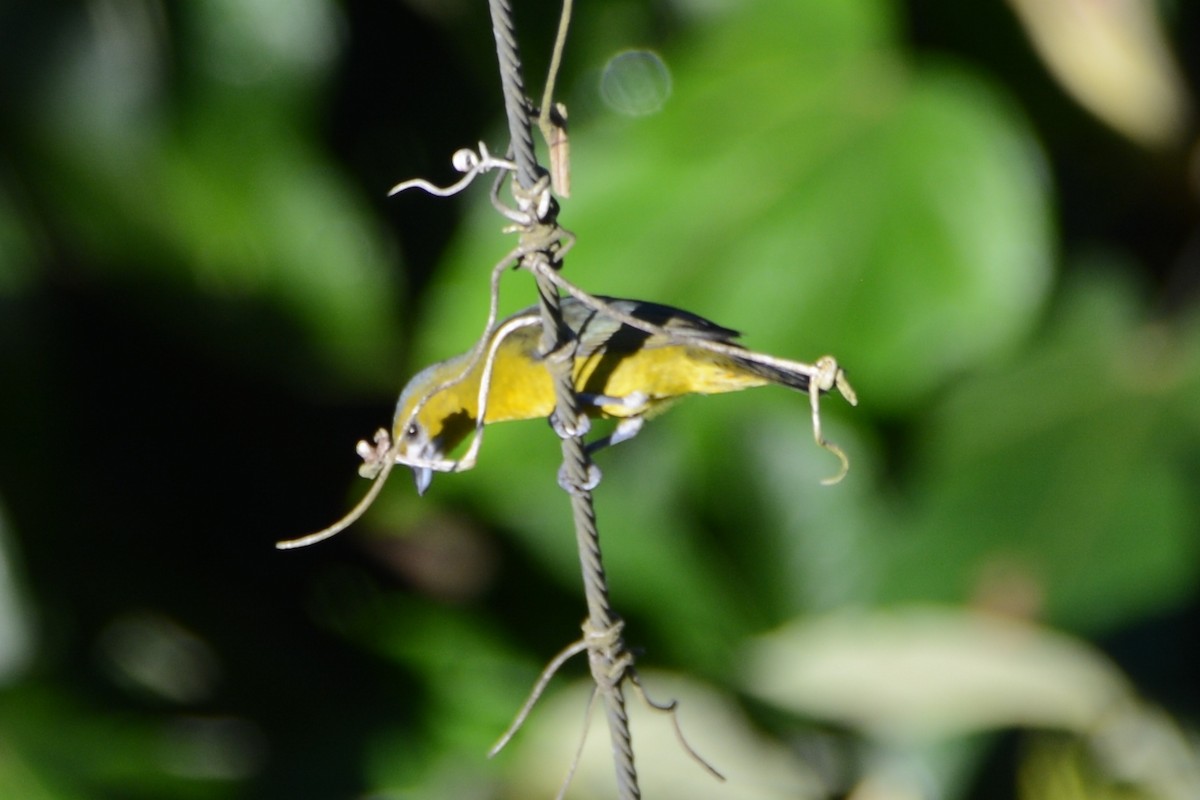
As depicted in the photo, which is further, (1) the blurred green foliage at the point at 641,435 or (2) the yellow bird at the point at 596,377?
(1) the blurred green foliage at the point at 641,435

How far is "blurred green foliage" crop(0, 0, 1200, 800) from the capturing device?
156 cm

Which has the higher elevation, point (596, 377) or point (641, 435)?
point (641, 435)

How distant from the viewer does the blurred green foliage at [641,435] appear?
156 centimetres

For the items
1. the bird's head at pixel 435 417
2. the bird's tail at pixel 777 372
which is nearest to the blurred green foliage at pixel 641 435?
the bird's head at pixel 435 417

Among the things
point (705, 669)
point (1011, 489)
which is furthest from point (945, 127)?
point (705, 669)

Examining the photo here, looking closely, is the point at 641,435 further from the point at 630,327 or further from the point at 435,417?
the point at 630,327

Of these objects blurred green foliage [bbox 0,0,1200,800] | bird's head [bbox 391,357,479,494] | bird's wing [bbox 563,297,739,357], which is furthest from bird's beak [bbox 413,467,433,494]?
blurred green foliage [bbox 0,0,1200,800]

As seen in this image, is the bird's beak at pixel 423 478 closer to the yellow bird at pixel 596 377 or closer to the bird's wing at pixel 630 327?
the yellow bird at pixel 596 377

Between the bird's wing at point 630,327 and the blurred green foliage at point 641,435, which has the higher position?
the blurred green foliage at point 641,435

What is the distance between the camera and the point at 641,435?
177cm

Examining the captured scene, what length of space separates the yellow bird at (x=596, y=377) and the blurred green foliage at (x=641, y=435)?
506mm

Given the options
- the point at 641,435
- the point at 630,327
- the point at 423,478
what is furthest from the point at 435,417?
the point at 641,435

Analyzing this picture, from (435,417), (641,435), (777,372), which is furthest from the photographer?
(641,435)

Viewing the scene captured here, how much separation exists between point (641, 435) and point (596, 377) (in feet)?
2.75
